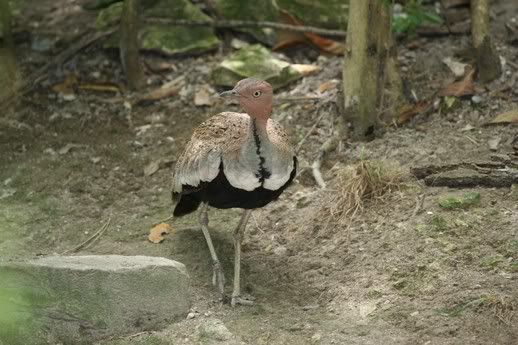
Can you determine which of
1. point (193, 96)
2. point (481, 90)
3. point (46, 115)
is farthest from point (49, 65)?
point (481, 90)

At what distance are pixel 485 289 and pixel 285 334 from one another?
954mm

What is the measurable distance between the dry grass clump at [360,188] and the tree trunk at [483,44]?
1.29m

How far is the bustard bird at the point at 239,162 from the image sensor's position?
A: 14.0ft

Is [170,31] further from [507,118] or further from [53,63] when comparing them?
[507,118]

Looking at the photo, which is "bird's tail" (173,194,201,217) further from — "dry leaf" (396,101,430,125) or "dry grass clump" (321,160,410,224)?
"dry leaf" (396,101,430,125)

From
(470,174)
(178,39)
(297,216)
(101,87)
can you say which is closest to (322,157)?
(297,216)

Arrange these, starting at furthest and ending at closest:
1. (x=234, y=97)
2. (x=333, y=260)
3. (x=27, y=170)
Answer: (x=27, y=170)
(x=333, y=260)
(x=234, y=97)

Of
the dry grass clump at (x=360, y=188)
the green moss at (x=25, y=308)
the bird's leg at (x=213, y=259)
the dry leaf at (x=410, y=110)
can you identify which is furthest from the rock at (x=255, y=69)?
the green moss at (x=25, y=308)

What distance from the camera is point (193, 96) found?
6457 mm

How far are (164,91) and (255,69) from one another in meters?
0.74

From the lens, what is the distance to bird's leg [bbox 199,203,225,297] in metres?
4.53

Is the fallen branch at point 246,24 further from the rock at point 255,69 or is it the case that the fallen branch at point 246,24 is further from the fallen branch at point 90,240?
the fallen branch at point 90,240

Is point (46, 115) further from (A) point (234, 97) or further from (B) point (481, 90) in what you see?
(B) point (481, 90)

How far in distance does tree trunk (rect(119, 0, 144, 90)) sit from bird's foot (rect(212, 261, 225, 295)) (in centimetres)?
236
